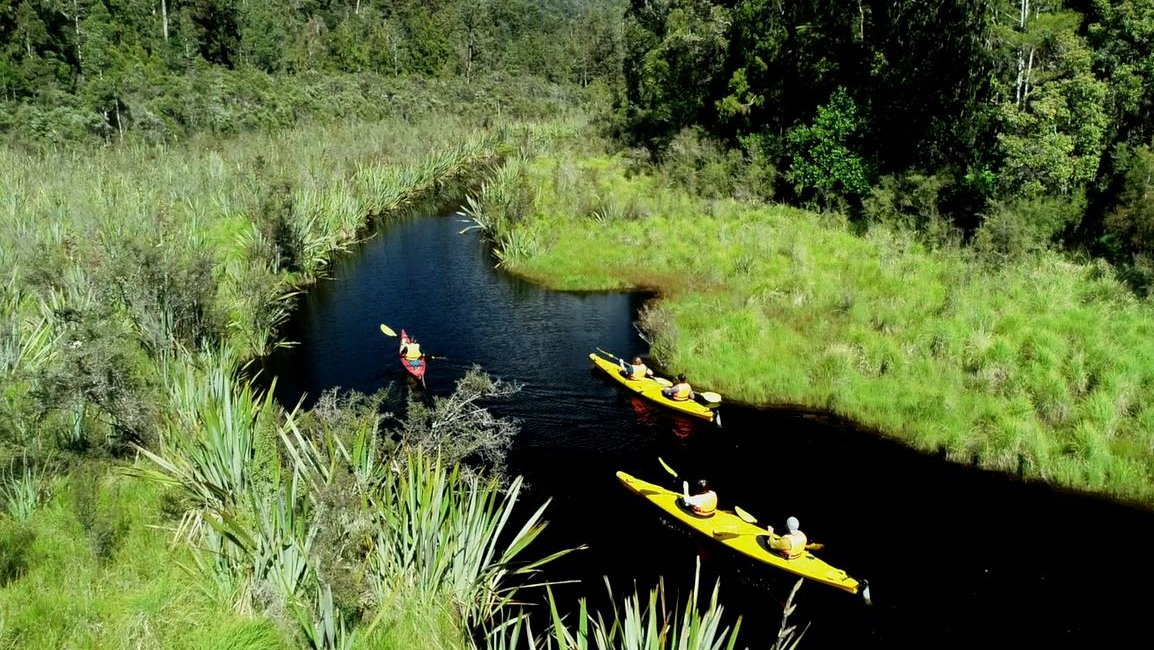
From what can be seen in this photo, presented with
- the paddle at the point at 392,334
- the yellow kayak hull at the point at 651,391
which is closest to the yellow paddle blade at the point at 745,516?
the yellow kayak hull at the point at 651,391

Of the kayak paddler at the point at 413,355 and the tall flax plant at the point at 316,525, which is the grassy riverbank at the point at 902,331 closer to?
the kayak paddler at the point at 413,355

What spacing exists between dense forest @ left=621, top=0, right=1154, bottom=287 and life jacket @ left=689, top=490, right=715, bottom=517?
12.2 metres

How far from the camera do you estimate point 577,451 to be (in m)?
13.5

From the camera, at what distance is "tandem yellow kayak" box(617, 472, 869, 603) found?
32.2 feet

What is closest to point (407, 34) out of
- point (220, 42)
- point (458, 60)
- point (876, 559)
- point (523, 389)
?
point (458, 60)

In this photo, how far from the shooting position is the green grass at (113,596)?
6.62 m

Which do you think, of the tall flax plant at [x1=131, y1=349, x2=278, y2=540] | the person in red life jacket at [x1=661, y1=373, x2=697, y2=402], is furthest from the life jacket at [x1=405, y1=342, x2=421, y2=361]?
the tall flax plant at [x1=131, y1=349, x2=278, y2=540]

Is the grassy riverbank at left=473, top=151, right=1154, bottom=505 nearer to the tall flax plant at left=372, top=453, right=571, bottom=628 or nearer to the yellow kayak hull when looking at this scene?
the yellow kayak hull

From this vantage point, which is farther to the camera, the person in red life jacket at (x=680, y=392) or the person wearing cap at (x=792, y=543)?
the person in red life jacket at (x=680, y=392)

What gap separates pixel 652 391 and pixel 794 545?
5736mm

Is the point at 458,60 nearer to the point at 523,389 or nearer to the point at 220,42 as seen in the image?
the point at 220,42

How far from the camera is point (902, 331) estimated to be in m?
16.2

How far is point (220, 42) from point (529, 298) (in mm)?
44102

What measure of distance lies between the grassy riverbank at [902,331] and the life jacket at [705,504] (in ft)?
15.7
